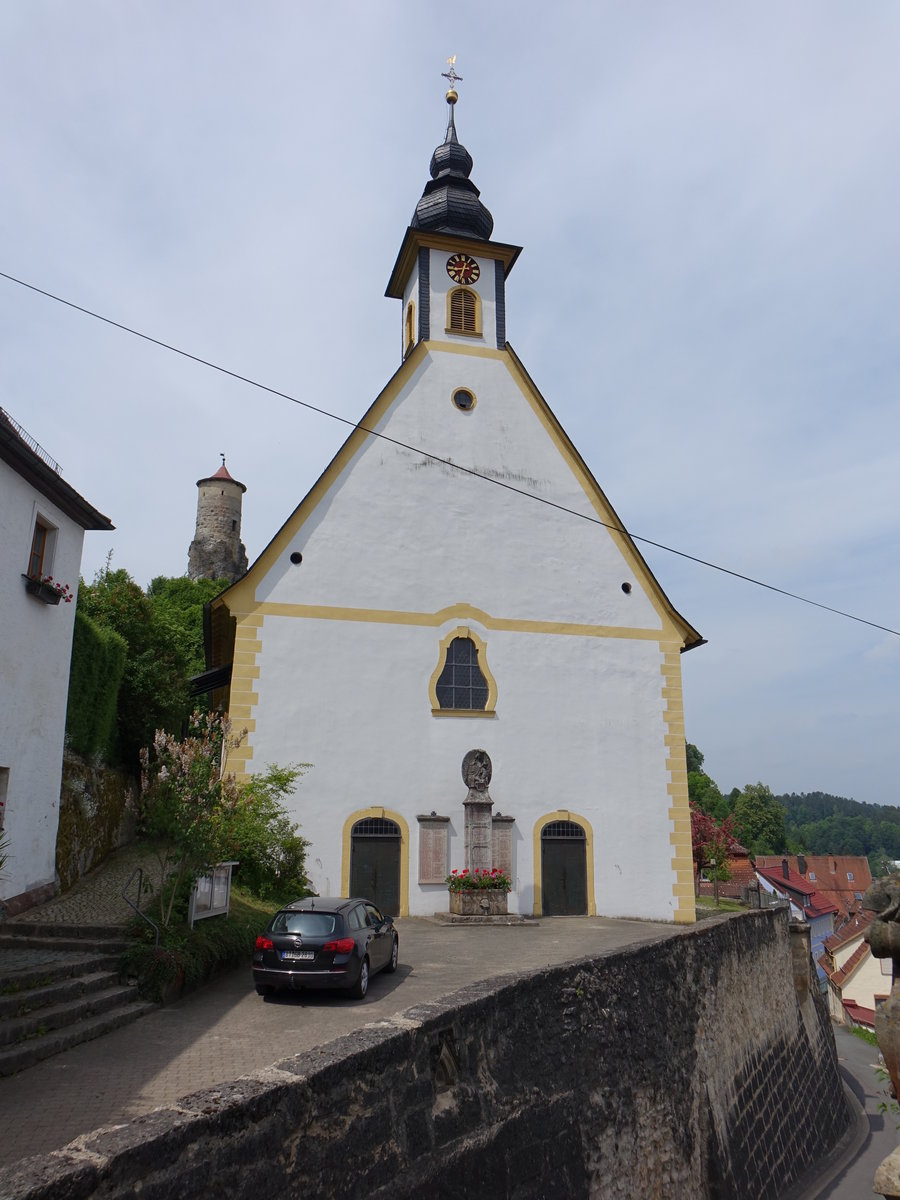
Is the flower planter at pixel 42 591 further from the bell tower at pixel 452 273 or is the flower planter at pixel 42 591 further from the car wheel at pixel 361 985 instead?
the bell tower at pixel 452 273

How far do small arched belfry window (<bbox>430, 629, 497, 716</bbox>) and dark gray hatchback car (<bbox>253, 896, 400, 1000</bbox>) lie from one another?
8.51 m

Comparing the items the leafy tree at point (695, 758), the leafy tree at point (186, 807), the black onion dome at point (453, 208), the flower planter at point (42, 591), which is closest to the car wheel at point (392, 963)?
the leafy tree at point (186, 807)

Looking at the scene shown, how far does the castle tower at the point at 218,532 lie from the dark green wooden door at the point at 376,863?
42.8m

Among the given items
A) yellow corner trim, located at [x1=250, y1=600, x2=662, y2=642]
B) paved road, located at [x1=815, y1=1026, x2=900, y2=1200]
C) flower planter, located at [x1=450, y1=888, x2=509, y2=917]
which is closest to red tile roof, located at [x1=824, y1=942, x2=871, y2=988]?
paved road, located at [x1=815, y1=1026, x2=900, y2=1200]

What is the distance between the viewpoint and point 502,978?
842cm

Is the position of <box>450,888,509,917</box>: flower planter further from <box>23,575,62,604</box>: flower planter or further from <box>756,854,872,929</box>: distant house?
<box>756,854,872,929</box>: distant house

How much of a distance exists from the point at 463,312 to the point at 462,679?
8.94 meters

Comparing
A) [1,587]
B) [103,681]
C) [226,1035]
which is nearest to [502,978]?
[226,1035]

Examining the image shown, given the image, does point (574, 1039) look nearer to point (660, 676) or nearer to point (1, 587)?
point (1, 587)

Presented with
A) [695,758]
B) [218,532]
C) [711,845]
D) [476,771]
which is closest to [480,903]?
[476,771]

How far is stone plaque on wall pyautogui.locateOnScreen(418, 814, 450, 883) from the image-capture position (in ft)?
58.9

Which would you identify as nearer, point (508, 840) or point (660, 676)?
point (508, 840)

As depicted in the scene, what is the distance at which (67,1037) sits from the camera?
7.99 m

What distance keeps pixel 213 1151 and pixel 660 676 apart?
55.3 ft
